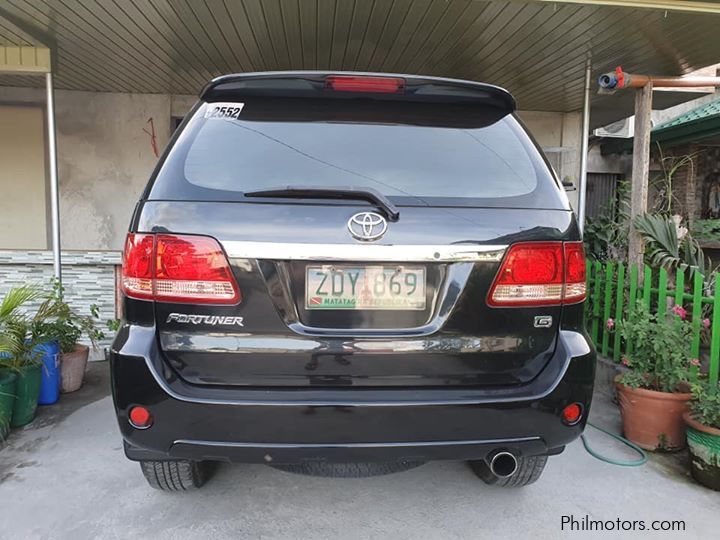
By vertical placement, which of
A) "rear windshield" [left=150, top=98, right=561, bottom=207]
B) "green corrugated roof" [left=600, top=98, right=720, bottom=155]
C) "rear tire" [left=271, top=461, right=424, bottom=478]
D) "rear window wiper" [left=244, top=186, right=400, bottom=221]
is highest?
"green corrugated roof" [left=600, top=98, right=720, bottom=155]

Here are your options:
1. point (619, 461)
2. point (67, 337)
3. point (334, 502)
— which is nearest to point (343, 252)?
point (334, 502)

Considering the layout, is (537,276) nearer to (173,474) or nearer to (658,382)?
(173,474)

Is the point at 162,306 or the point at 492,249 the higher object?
the point at 492,249

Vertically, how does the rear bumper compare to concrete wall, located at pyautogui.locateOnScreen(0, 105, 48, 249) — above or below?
below

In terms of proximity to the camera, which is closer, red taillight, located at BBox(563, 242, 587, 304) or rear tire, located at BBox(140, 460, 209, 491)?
red taillight, located at BBox(563, 242, 587, 304)

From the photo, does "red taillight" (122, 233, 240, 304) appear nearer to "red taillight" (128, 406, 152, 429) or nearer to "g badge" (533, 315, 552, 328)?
"red taillight" (128, 406, 152, 429)

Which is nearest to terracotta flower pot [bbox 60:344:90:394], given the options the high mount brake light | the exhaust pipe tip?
the exhaust pipe tip

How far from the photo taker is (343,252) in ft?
5.51

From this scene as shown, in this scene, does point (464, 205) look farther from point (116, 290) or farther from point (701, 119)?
point (701, 119)

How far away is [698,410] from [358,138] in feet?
8.29

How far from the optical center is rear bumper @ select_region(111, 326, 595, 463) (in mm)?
1637

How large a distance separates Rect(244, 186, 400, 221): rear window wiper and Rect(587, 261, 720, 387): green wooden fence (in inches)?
96.1

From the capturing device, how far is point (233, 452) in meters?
1.66

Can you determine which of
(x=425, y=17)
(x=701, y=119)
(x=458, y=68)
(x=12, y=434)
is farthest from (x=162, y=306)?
→ (x=701, y=119)
